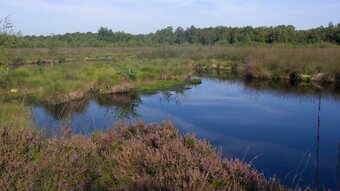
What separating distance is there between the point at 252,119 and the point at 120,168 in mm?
13505

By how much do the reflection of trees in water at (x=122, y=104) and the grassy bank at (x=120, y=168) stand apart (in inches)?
446

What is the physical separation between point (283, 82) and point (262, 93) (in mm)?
5780

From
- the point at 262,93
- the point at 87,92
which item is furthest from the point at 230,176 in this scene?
the point at 262,93

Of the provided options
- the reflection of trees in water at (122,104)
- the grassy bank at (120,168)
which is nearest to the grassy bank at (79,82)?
the reflection of trees in water at (122,104)

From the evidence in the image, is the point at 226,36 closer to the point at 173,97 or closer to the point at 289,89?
the point at 289,89

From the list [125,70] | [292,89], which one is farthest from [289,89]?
[125,70]

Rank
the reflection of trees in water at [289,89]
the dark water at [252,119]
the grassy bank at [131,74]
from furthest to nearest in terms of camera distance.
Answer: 1. the reflection of trees in water at [289,89]
2. the grassy bank at [131,74]
3. the dark water at [252,119]

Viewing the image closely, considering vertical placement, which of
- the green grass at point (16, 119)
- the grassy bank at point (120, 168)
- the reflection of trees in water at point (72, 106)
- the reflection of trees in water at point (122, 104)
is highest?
the grassy bank at point (120, 168)

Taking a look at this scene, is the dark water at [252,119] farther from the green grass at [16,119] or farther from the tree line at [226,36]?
the tree line at [226,36]

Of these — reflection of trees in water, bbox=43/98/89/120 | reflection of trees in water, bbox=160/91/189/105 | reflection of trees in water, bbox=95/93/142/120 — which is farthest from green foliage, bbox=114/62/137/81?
reflection of trees in water, bbox=43/98/89/120

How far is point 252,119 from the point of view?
1736 cm

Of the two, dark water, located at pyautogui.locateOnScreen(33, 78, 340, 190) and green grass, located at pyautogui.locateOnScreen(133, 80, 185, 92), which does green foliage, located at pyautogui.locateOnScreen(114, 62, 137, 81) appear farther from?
dark water, located at pyautogui.locateOnScreen(33, 78, 340, 190)

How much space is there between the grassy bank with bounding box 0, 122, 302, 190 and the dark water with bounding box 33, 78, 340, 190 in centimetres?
236

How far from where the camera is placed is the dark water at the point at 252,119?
1084 centimetres
